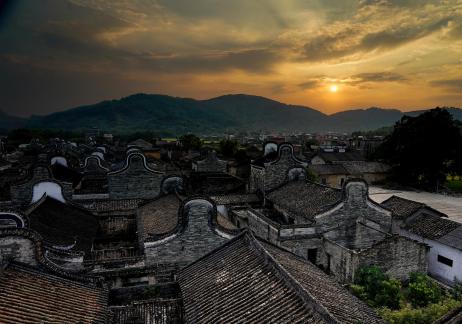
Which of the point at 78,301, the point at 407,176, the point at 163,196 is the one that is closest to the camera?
the point at 78,301

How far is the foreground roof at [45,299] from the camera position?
9.26m

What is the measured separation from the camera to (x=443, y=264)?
2148 centimetres

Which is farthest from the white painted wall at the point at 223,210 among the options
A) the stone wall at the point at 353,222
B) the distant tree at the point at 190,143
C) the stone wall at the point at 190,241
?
the distant tree at the point at 190,143

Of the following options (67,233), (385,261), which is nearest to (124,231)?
(67,233)

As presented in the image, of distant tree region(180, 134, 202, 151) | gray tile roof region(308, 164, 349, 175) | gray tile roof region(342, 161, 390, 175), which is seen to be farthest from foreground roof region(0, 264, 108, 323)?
distant tree region(180, 134, 202, 151)

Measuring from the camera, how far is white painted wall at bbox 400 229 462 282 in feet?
67.1

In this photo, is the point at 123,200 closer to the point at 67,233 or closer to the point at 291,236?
the point at 67,233

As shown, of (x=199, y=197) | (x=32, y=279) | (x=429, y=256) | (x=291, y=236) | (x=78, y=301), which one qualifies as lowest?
(x=429, y=256)

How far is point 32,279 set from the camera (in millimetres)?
10719

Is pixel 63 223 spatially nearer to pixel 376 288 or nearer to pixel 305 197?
pixel 305 197

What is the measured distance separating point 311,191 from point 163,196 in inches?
445

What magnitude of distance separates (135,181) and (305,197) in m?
13.9

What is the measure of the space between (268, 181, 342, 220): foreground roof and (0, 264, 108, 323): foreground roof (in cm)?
1461

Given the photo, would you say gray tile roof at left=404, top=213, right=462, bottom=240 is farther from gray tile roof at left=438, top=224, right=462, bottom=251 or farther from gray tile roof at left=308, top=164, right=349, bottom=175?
gray tile roof at left=308, top=164, right=349, bottom=175
